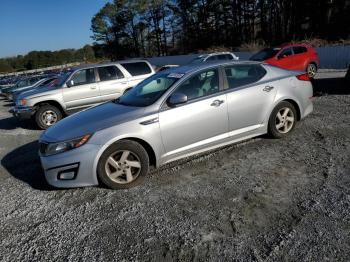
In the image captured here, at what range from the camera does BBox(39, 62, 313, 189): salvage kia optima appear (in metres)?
4.27

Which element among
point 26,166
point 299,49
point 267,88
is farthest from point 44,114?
point 299,49

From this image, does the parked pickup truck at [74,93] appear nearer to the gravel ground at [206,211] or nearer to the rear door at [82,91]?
the rear door at [82,91]

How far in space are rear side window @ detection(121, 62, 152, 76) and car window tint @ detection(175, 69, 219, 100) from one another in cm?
560

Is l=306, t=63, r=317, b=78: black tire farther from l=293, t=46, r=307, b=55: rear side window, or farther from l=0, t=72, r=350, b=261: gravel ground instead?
l=0, t=72, r=350, b=261: gravel ground

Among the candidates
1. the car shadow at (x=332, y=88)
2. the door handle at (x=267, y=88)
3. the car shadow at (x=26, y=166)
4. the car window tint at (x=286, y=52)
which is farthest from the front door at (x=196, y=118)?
the car window tint at (x=286, y=52)

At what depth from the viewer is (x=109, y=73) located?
398 inches

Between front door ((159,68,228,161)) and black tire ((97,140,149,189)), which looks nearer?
black tire ((97,140,149,189))

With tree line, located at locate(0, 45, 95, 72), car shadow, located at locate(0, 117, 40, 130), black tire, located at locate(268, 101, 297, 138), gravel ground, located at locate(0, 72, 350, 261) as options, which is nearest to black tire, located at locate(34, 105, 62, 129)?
car shadow, located at locate(0, 117, 40, 130)

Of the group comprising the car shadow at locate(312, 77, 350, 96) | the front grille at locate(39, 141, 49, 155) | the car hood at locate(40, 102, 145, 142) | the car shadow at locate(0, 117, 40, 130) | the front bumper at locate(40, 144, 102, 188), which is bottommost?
the car shadow at locate(0, 117, 40, 130)

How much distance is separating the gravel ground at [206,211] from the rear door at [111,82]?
15.4 feet

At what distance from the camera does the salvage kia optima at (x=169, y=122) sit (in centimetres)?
427

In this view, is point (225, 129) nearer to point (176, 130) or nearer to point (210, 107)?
point (210, 107)

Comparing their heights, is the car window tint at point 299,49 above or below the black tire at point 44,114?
above

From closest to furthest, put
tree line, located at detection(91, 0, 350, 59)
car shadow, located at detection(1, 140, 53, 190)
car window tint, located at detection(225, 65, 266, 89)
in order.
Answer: car shadow, located at detection(1, 140, 53, 190)
car window tint, located at detection(225, 65, 266, 89)
tree line, located at detection(91, 0, 350, 59)
